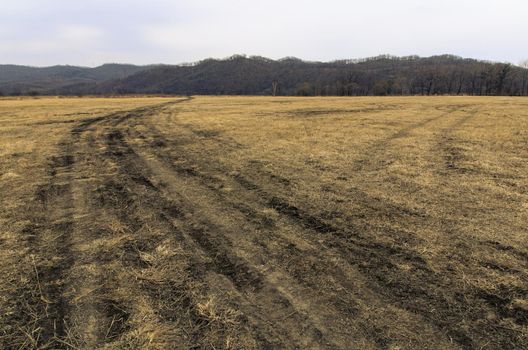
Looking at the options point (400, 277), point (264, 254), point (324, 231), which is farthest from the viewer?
point (324, 231)

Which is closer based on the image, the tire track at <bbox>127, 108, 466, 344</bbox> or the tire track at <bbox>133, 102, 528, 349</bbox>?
the tire track at <bbox>133, 102, 528, 349</bbox>

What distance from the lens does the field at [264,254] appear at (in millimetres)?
4039

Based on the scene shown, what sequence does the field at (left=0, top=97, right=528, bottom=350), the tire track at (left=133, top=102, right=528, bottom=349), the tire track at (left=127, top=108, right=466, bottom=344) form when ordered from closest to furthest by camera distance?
the field at (left=0, top=97, right=528, bottom=350) → the tire track at (left=133, top=102, right=528, bottom=349) → the tire track at (left=127, top=108, right=466, bottom=344)

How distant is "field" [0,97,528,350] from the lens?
13.3 feet

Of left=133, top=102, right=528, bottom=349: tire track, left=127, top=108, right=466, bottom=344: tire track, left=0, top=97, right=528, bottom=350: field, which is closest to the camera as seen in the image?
left=0, top=97, right=528, bottom=350: field

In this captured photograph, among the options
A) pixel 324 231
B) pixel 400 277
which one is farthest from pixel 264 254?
pixel 400 277

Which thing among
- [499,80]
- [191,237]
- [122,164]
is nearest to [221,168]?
[122,164]

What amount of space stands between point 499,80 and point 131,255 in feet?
466

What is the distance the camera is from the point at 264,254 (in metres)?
5.79

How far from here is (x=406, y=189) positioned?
923 cm

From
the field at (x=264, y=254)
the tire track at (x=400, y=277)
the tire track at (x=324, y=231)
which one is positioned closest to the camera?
the field at (x=264, y=254)

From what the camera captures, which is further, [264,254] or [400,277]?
[264,254]

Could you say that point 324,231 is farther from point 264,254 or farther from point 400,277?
point 400,277

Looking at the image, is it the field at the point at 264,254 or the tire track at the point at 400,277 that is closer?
the field at the point at 264,254
